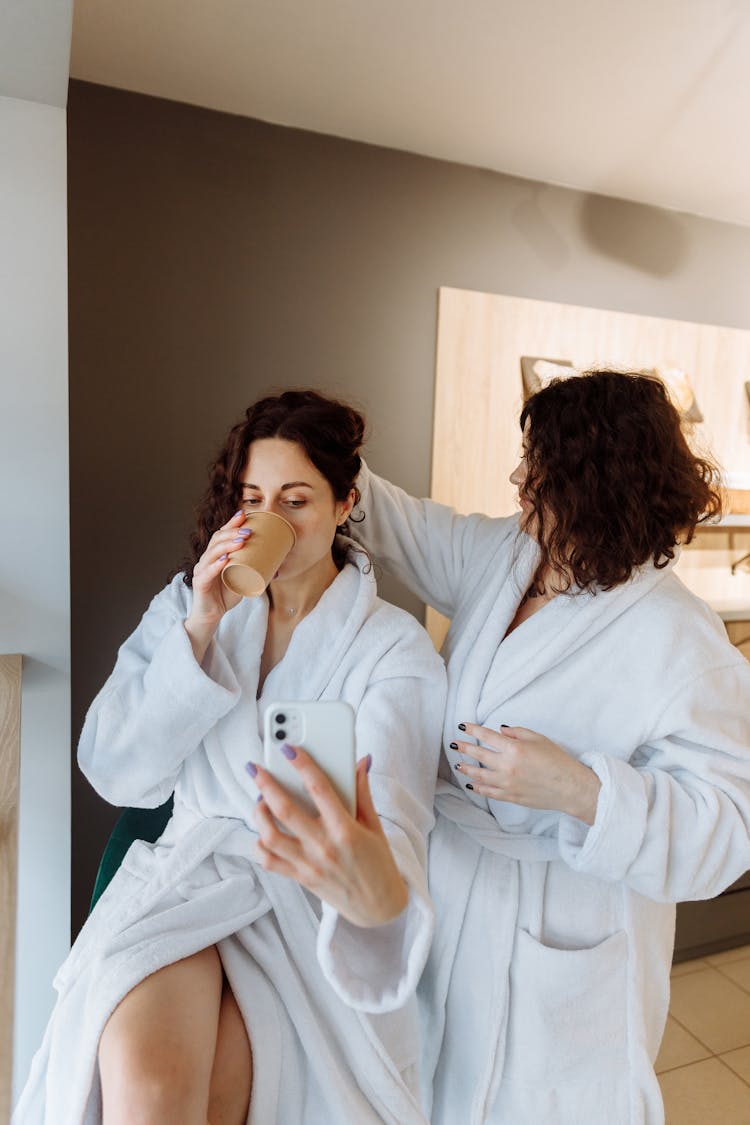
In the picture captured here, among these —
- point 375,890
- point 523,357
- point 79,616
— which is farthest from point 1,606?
point 523,357

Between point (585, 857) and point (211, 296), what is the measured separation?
1.65 m

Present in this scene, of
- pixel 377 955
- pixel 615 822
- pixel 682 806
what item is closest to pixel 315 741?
pixel 377 955

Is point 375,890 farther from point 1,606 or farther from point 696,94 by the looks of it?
point 696,94

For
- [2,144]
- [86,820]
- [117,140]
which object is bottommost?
[86,820]

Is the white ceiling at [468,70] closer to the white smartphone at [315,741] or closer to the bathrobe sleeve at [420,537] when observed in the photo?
the bathrobe sleeve at [420,537]

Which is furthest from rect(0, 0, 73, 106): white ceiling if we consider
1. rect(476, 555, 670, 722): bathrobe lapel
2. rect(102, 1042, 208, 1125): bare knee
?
rect(102, 1042, 208, 1125): bare knee

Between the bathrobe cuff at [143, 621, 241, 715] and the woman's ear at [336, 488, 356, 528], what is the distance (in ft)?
1.13

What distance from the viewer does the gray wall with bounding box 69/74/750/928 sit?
6.94ft

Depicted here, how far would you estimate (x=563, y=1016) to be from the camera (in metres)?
1.31

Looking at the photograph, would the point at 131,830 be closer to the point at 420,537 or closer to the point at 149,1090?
the point at 149,1090

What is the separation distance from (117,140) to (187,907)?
5.86ft

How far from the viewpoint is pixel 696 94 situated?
2102 mm

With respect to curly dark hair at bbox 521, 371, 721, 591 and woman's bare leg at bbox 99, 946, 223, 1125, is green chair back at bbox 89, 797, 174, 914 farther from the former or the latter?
curly dark hair at bbox 521, 371, 721, 591

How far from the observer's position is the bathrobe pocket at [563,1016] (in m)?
1.30
